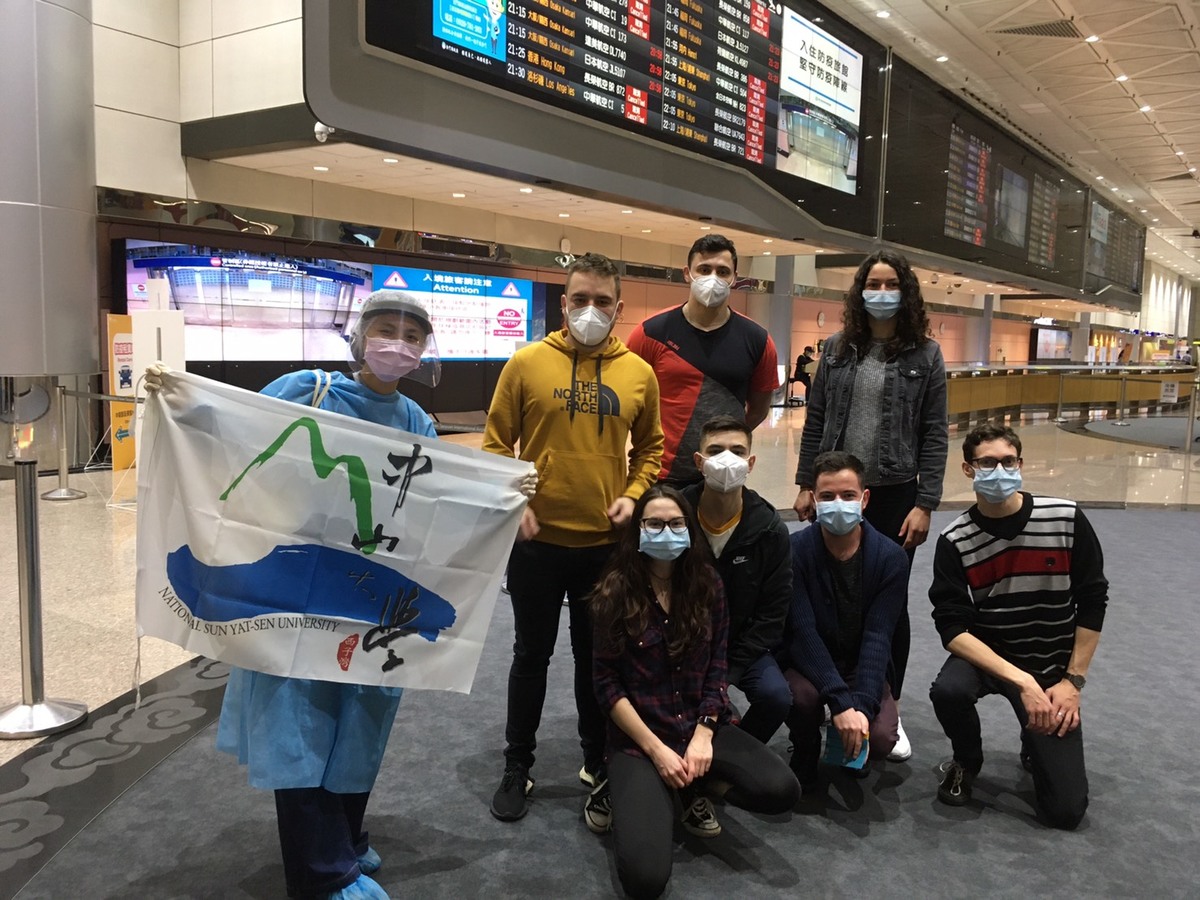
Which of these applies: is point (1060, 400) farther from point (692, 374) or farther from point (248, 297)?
point (692, 374)

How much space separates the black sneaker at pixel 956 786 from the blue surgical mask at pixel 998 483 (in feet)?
2.81

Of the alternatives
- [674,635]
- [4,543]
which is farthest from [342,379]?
[4,543]

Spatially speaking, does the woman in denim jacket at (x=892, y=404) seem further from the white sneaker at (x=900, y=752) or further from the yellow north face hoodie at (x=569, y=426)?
the yellow north face hoodie at (x=569, y=426)

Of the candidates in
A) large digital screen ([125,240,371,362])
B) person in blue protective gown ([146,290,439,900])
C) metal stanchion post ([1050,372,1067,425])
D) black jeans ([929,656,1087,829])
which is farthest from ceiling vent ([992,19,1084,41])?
person in blue protective gown ([146,290,439,900])

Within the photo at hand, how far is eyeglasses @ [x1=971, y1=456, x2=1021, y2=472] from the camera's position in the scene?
284cm

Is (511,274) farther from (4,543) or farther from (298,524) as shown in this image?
(298,524)

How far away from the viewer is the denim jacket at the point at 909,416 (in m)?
3.19

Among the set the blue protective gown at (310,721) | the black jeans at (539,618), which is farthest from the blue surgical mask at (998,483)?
the blue protective gown at (310,721)

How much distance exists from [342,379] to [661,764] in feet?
4.29

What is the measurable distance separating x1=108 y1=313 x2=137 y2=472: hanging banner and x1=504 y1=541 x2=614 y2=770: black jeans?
6.35 metres

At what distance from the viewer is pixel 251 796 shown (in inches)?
108

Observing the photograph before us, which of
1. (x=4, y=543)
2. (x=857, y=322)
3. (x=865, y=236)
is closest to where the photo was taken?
(x=857, y=322)

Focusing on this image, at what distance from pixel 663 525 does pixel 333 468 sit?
0.90m

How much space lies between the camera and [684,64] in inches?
338
